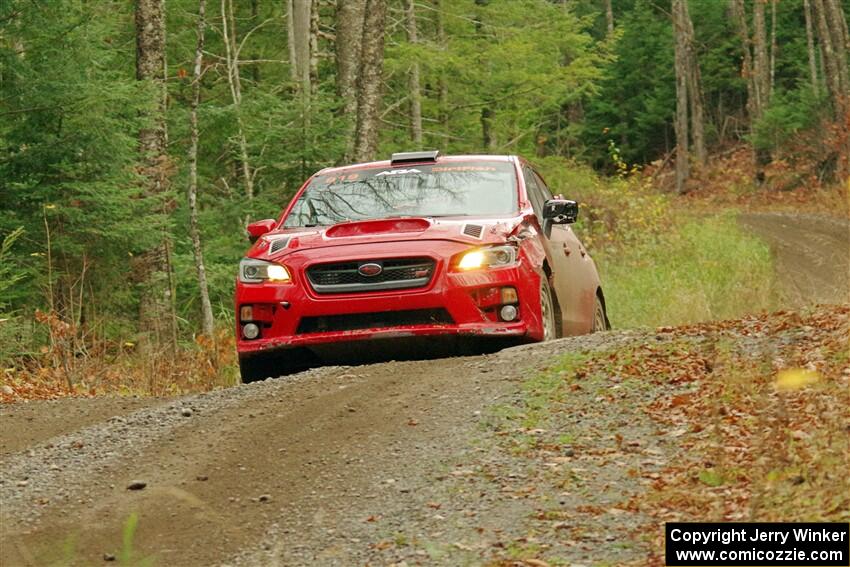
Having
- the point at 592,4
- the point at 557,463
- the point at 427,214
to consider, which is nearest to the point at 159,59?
the point at 427,214

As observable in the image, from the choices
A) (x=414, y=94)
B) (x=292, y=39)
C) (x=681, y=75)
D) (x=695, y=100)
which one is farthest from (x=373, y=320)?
(x=695, y=100)

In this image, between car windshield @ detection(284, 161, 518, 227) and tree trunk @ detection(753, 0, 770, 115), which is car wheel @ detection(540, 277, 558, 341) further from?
tree trunk @ detection(753, 0, 770, 115)

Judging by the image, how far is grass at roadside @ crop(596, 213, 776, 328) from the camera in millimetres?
15789

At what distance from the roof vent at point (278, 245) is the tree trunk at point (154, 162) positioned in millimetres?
4753

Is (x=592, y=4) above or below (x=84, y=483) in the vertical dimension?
above

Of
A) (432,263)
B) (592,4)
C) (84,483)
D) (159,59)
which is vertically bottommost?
(84,483)

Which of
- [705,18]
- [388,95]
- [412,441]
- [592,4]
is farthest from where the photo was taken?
[592,4]

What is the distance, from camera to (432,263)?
32.3 ft

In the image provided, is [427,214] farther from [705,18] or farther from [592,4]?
[592,4]

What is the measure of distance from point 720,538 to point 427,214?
591 centimetres

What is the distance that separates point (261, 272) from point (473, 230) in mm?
1599

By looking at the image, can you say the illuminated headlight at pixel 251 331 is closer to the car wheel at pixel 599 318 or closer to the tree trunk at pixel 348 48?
the car wheel at pixel 599 318

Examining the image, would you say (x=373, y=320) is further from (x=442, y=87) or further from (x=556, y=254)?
(x=442, y=87)

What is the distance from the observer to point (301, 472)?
6730 millimetres
